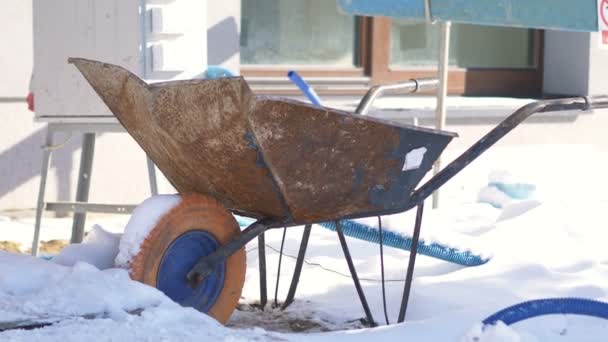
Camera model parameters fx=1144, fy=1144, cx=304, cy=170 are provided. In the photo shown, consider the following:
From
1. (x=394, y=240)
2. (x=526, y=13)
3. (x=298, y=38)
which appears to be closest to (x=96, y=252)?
(x=394, y=240)

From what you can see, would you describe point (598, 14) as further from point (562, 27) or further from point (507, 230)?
point (507, 230)

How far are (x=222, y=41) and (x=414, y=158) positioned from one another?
3.43 m

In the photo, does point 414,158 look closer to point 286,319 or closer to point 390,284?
point 286,319

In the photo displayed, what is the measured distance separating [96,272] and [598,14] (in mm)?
1792

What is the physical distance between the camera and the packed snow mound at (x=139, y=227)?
2947 mm

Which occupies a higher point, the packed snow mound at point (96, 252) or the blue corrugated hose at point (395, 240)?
the packed snow mound at point (96, 252)

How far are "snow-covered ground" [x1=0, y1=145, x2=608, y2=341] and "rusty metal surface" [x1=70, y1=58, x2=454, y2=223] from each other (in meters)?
0.34

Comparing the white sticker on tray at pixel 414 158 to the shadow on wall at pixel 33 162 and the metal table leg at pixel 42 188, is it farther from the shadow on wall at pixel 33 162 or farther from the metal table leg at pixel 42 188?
the shadow on wall at pixel 33 162

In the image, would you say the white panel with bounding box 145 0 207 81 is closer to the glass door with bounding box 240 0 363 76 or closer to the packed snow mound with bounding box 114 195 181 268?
the packed snow mound with bounding box 114 195 181 268

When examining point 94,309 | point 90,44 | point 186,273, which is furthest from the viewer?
point 90,44

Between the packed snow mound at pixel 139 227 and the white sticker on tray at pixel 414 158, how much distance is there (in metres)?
0.64

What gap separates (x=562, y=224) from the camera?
5105mm

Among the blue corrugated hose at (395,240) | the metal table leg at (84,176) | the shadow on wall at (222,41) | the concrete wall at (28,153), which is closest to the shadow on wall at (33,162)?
the concrete wall at (28,153)

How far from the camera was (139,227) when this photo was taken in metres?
2.96
